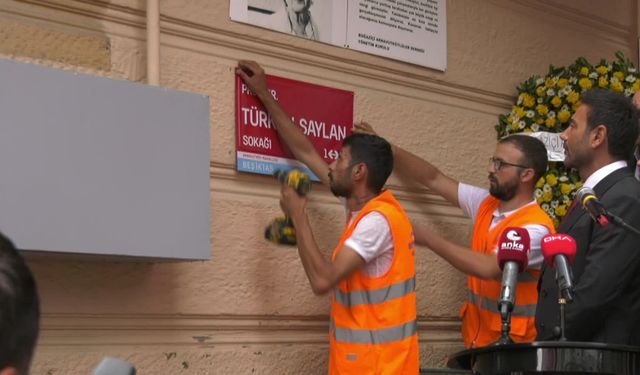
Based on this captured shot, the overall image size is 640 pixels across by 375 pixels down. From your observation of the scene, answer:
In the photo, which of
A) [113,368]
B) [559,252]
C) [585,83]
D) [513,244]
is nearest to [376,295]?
[513,244]

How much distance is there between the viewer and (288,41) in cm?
430

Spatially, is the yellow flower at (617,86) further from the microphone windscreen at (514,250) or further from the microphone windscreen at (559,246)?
the microphone windscreen at (559,246)

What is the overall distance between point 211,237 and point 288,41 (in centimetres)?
89

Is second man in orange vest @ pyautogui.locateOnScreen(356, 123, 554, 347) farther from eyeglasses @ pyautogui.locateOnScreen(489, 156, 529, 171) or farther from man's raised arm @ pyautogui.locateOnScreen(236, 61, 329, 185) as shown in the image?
man's raised arm @ pyautogui.locateOnScreen(236, 61, 329, 185)

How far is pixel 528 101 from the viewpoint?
5109mm

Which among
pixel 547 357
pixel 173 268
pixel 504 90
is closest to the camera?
pixel 547 357

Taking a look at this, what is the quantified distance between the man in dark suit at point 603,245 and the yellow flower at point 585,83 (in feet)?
3.55

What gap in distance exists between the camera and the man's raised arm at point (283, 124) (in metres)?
4.09

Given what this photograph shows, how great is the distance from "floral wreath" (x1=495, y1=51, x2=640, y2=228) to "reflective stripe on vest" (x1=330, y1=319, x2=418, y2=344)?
133 centimetres

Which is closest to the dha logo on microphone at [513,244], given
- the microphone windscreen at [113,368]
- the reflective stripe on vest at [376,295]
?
the reflective stripe on vest at [376,295]

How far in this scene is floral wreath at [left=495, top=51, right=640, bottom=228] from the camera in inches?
192

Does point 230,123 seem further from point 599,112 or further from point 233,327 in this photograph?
point 599,112

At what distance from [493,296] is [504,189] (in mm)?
437

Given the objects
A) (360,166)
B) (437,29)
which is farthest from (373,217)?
(437,29)
